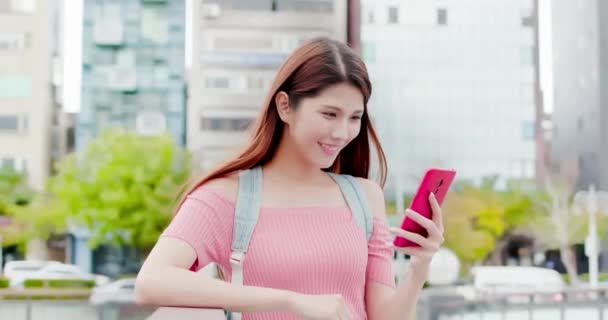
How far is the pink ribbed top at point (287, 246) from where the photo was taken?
67 cm

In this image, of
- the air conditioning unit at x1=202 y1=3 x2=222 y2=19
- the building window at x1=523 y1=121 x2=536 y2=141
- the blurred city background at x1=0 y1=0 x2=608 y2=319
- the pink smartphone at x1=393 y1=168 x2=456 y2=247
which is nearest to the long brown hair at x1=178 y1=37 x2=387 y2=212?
the pink smartphone at x1=393 y1=168 x2=456 y2=247

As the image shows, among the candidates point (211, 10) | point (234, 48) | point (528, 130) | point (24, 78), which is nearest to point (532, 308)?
point (528, 130)

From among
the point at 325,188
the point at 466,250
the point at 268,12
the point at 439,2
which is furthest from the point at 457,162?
the point at 325,188

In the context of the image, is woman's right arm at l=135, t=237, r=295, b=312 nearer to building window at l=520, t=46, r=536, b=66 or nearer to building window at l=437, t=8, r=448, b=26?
building window at l=437, t=8, r=448, b=26

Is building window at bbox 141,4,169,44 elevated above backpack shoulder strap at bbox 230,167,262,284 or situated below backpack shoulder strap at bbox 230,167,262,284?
above

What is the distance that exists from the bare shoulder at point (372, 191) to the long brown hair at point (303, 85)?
0.11ft

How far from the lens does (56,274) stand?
529 centimetres

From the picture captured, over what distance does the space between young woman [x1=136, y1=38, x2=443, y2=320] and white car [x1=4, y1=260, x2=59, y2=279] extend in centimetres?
494

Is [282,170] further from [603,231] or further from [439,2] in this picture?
[603,231]

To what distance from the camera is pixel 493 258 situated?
596 cm

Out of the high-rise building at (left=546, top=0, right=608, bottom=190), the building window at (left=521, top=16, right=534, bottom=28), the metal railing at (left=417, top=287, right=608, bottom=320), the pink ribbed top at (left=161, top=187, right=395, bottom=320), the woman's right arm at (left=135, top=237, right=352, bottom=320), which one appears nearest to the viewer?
the woman's right arm at (left=135, top=237, right=352, bottom=320)

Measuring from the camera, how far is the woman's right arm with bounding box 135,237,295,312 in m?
0.57

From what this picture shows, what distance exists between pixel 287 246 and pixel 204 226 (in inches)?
3.4

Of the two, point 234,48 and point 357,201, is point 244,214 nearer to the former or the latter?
point 357,201
